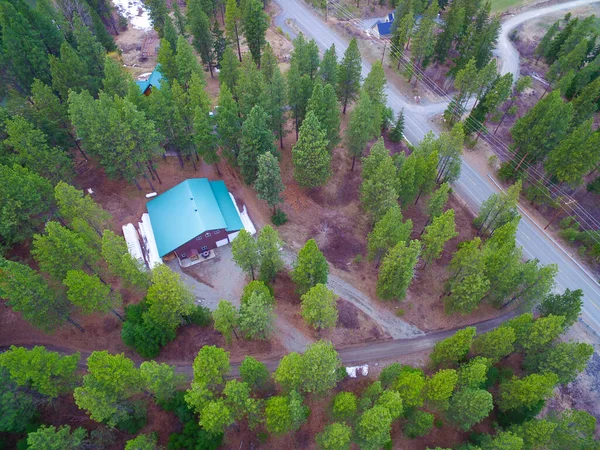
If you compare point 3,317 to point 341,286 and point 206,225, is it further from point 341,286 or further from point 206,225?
point 341,286

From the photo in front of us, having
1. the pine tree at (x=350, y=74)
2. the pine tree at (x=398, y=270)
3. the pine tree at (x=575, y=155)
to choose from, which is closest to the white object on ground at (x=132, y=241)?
the pine tree at (x=398, y=270)

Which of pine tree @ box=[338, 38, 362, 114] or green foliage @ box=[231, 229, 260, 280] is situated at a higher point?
pine tree @ box=[338, 38, 362, 114]

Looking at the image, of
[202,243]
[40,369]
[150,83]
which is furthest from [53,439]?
[150,83]

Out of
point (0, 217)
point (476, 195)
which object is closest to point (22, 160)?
point (0, 217)

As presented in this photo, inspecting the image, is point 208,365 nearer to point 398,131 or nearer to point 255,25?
point 398,131

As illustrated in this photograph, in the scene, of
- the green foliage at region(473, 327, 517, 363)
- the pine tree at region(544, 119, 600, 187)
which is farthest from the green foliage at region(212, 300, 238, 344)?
the pine tree at region(544, 119, 600, 187)

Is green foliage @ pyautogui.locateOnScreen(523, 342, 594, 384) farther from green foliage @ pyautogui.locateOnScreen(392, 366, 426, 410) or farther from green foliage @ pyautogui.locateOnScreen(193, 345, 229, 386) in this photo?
green foliage @ pyautogui.locateOnScreen(193, 345, 229, 386)
